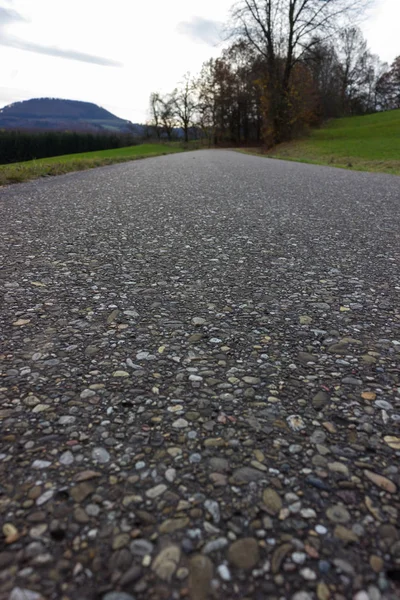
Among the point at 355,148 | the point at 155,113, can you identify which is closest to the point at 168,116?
the point at 155,113

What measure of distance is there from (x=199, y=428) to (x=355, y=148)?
25459mm

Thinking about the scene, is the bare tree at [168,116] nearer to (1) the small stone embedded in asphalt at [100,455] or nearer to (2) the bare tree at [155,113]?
(2) the bare tree at [155,113]

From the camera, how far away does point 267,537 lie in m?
1.08

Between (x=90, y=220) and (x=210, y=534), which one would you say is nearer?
(x=210, y=534)

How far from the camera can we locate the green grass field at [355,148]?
16062 mm

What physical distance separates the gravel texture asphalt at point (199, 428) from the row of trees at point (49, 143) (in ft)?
157

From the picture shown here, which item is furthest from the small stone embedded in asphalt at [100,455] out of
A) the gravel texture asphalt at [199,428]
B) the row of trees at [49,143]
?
the row of trees at [49,143]

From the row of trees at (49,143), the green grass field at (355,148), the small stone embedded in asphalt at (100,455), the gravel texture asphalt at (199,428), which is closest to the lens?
the gravel texture asphalt at (199,428)

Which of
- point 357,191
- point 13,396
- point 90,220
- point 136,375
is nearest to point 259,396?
point 136,375

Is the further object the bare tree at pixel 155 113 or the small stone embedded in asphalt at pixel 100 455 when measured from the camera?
the bare tree at pixel 155 113

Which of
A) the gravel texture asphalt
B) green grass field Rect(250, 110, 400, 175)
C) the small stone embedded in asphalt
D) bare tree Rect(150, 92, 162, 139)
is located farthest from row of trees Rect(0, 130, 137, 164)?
the small stone embedded in asphalt

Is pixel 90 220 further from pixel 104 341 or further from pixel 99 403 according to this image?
pixel 99 403

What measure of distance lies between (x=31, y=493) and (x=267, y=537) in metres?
0.74

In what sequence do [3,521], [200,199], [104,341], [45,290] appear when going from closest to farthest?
[3,521]
[104,341]
[45,290]
[200,199]
